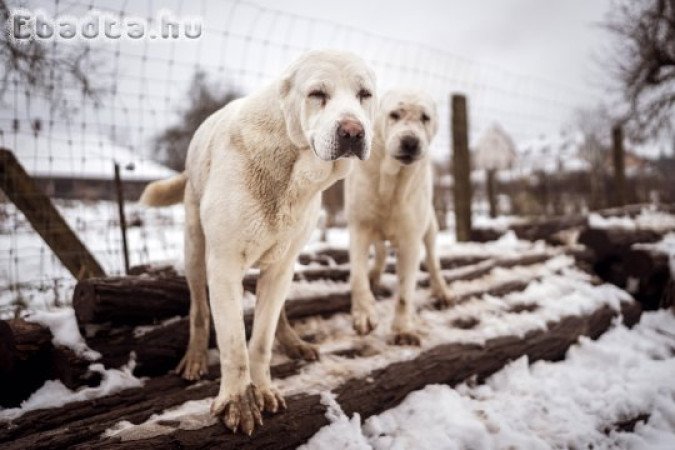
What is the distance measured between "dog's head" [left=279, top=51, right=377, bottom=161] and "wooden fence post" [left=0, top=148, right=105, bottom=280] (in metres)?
2.46

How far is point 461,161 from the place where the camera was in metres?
6.33

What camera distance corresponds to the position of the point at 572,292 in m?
4.70

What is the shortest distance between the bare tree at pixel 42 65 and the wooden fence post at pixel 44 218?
59cm

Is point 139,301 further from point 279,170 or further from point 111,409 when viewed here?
point 279,170

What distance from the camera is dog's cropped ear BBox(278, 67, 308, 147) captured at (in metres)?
1.99

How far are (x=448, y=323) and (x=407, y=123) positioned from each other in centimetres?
173

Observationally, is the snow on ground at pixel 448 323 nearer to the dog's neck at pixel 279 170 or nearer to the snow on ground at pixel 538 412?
the snow on ground at pixel 538 412

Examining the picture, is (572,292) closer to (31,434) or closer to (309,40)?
(309,40)

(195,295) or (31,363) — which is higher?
(195,295)

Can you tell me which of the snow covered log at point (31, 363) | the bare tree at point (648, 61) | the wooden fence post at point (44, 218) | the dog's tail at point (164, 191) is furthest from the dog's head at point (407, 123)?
the bare tree at point (648, 61)

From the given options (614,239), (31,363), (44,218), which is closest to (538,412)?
(31,363)

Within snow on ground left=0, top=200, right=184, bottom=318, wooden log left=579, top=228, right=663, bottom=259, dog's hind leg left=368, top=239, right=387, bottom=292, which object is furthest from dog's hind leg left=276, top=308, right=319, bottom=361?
wooden log left=579, top=228, right=663, bottom=259

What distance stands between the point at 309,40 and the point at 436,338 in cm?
347

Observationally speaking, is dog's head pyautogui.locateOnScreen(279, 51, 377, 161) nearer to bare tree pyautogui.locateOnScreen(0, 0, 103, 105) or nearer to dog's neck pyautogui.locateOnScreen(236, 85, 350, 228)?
dog's neck pyautogui.locateOnScreen(236, 85, 350, 228)
